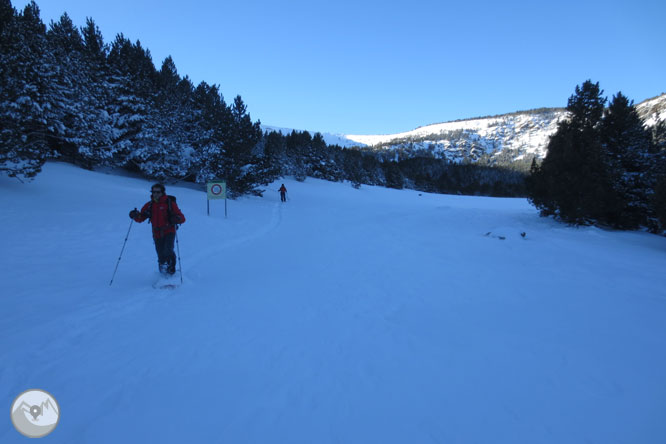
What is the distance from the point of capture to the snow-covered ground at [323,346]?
278cm

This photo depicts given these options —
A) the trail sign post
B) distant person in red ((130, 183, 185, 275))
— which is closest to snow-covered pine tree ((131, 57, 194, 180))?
the trail sign post

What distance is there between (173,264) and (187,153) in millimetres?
19539

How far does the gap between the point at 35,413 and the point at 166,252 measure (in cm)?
363

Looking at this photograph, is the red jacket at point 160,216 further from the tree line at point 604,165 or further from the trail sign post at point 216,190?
the tree line at point 604,165

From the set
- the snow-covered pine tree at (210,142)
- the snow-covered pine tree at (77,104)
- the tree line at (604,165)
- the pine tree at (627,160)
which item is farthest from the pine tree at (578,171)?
the snow-covered pine tree at (77,104)

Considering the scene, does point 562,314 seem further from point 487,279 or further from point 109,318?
point 109,318

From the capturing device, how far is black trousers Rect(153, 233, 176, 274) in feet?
19.8

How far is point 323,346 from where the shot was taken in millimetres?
4152

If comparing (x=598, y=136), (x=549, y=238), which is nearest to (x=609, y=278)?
(x=549, y=238)

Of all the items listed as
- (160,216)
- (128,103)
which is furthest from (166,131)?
(160,216)

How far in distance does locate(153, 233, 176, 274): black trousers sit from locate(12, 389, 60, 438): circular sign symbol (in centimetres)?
332

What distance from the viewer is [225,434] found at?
8.36ft

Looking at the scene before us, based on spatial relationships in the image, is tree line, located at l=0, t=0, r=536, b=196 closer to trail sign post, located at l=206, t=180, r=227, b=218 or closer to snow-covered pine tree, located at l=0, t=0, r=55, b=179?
snow-covered pine tree, located at l=0, t=0, r=55, b=179

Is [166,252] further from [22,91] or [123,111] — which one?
[123,111]
